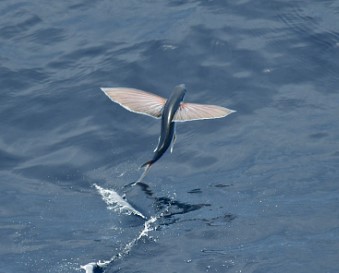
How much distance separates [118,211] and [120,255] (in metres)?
1.47

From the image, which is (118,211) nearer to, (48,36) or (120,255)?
(120,255)

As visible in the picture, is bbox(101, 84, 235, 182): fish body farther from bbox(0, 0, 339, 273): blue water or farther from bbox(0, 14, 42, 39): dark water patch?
bbox(0, 14, 42, 39): dark water patch

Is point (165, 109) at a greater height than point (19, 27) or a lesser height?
greater

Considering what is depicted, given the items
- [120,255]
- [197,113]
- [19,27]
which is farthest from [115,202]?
[19,27]

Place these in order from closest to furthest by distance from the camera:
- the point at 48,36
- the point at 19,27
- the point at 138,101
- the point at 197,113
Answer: the point at 197,113 → the point at 138,101 → the point at 48,36 → the point at 19,27

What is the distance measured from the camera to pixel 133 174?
15.6 m

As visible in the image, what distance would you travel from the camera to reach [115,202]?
1482 centimetres

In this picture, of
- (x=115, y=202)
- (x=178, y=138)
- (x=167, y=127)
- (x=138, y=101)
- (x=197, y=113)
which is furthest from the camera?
(x=178, y=138)

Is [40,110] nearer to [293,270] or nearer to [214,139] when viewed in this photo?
[214,139]

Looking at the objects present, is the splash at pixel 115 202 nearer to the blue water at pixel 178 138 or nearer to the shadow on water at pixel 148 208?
the shadow on water at pixel 148 208

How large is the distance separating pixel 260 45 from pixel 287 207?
5.95 m

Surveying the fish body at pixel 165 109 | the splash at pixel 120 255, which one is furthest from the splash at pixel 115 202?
the fish body at pixel 165 109

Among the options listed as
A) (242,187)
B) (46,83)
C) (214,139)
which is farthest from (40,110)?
(242,187)

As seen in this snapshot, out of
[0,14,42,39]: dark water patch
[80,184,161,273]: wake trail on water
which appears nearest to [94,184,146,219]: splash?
[80,184,161,273]: wake trail on water
